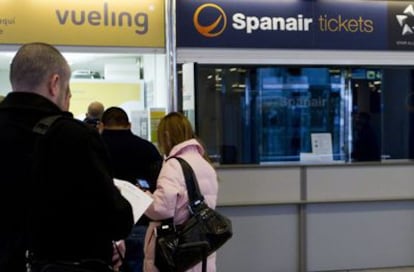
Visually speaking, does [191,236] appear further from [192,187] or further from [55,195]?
[55,195]

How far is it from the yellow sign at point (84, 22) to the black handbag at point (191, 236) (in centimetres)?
249

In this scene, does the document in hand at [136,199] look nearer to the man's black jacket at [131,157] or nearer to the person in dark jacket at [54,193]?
the person in dark jacket at [54,193]

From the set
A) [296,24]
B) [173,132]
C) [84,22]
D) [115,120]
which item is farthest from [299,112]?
[173,132]

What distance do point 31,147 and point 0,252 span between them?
0.32 metres

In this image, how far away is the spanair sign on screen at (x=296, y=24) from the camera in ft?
17.9

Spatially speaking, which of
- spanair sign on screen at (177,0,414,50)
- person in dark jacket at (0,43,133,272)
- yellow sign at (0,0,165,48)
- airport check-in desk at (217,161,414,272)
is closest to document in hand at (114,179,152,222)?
person in dark jacket at (0,43,133,272)

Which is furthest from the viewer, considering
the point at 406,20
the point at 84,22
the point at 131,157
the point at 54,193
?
the point at 406,20

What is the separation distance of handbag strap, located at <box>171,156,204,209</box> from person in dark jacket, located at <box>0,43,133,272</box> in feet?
4.27

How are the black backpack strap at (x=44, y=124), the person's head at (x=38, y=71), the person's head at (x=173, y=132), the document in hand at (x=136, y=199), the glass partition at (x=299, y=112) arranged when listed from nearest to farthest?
the black backpack strap at (x=44, y=124), the person's head at (x=38, y=71), the document in hand at (x=136, y=199), the person's head at (x=173, y=132), the glass partition at (x=299, y=112)

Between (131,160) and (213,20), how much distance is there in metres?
2.05

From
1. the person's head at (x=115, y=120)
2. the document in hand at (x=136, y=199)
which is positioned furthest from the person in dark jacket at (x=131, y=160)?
the document in hand at (x=136, y=199)

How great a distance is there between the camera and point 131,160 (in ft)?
12.9

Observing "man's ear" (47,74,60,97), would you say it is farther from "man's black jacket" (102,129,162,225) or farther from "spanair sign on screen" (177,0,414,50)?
"spanair sign on screen" (177,0,414,50)

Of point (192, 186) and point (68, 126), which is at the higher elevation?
point (68, 126)
